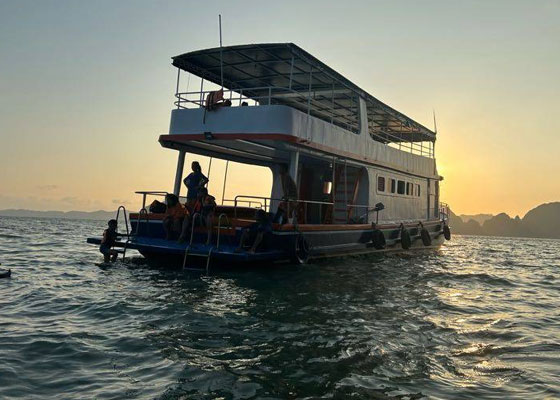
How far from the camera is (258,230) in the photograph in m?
10.3

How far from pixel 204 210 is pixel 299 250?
246 centimetres

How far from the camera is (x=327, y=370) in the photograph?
4422 mm

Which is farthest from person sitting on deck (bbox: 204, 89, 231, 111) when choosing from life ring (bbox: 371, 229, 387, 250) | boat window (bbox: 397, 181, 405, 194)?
boat window (bbox: 397, 181, 405, 194)

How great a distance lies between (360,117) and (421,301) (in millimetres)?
7924

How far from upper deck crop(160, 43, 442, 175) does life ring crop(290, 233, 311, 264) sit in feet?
7.83

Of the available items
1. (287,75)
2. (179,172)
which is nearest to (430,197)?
(287,75)

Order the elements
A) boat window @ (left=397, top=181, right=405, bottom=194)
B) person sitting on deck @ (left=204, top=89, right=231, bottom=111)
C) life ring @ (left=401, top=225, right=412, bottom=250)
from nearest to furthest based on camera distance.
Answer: person sitting on deck @ (left=204, top=89, right=231, bottom=111), life ring @ (left=401, top=225, right=412, bottom=250), boat window @ (left=397, top=181, right=405, bottom=194)

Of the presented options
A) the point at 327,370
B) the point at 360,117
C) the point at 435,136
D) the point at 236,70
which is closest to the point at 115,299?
the point at 327,370

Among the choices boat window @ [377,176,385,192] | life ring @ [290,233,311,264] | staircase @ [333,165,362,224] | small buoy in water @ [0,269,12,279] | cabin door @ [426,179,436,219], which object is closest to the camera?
small buoy in water @ [0,269,12,279]

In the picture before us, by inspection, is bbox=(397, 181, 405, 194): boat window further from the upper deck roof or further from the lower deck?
the lower deck

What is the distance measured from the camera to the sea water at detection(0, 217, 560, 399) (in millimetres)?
4051

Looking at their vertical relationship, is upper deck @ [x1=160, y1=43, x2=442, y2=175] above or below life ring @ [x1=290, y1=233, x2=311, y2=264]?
above

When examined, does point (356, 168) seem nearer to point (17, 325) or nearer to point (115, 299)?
point (115, 299)

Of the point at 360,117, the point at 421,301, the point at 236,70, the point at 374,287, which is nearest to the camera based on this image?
the point at 421,301
